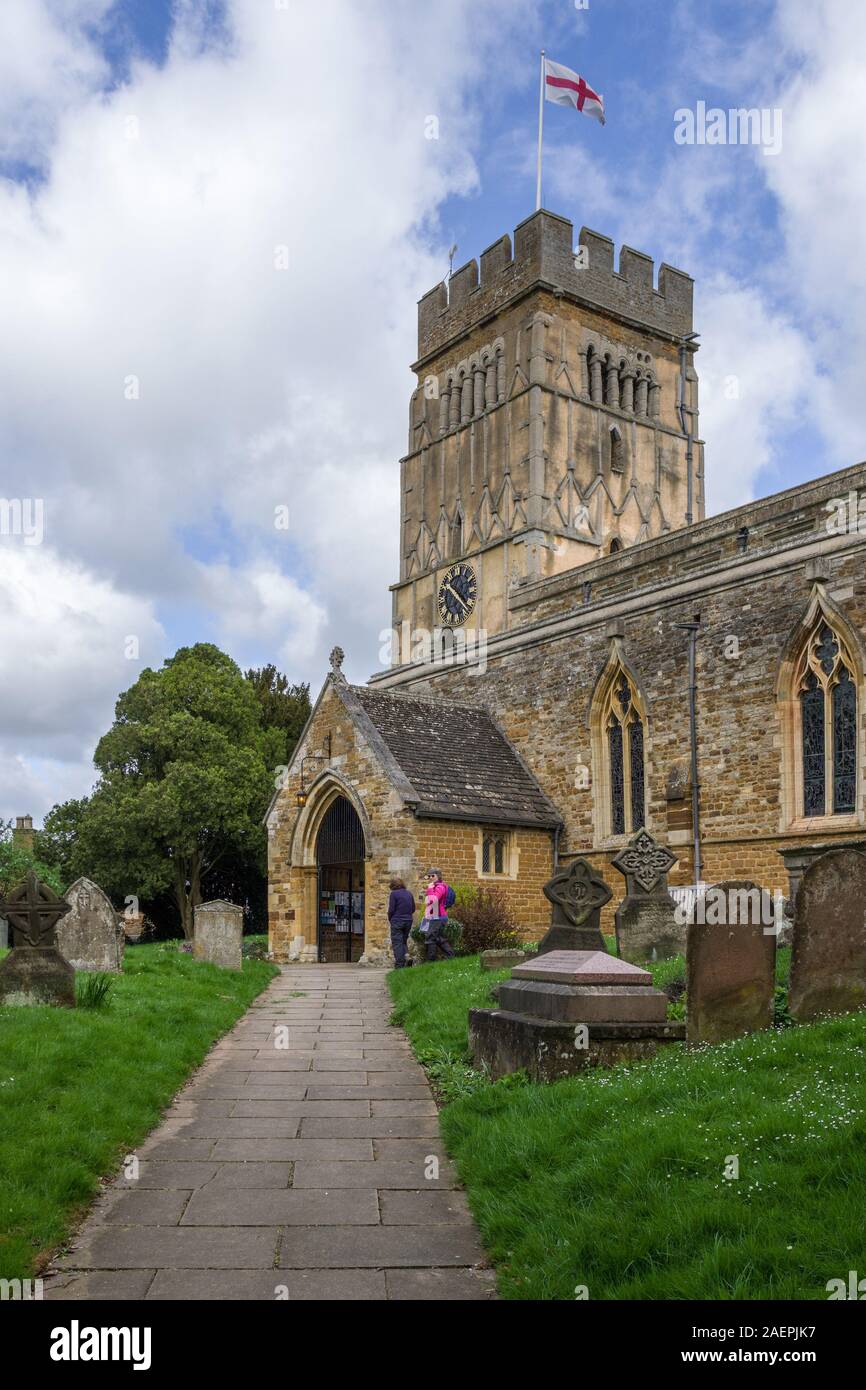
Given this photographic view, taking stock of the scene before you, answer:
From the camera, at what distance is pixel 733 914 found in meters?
7.62

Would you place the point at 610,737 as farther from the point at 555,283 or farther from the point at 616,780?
the point at 555,283

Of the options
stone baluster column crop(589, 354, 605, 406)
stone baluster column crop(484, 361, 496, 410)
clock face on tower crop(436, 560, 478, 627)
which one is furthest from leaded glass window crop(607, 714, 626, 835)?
stone baluster column crop(484, 361, 496, 410)

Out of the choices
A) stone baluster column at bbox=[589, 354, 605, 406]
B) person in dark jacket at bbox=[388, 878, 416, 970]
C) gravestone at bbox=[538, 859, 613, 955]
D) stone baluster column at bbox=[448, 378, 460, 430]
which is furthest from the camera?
stone baluster column at bbox=[448, 378, 460, 430]

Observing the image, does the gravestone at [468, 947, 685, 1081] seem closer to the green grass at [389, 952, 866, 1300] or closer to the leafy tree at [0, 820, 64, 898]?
the green grass at [389, 952, 866, 1300]

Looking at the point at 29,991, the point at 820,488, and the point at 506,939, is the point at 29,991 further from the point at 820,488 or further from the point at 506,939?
the point at 820,488

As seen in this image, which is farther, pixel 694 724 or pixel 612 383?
pixel 612 383

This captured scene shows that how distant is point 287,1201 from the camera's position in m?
5.77

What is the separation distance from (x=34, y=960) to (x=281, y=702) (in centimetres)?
3383

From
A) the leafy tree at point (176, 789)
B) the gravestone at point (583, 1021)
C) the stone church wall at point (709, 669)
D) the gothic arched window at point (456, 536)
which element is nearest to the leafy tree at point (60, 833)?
the leafy tree at point (176, 789)

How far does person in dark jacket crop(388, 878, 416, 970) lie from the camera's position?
685 inches

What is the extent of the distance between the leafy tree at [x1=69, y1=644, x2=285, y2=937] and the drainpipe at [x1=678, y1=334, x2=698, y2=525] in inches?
656

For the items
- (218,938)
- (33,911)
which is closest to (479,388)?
(218,938)

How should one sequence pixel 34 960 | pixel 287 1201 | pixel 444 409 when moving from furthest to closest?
1. pixel 444 409
2. pixel 34 960
3. pixel 287 1201
